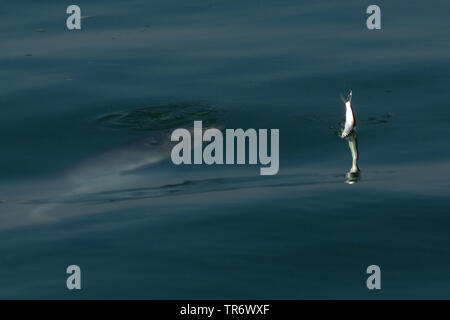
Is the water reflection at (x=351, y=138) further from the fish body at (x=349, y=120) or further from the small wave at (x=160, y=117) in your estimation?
the small wave at (x=160, y=117)

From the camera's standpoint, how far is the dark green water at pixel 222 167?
632cm

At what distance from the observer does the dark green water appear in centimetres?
632

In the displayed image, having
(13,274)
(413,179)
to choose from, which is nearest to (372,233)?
(413,179)

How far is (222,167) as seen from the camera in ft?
27.0

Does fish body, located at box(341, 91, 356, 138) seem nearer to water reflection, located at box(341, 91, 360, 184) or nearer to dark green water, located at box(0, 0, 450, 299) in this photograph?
water reflection, located at box(341, 91, 360, 184)

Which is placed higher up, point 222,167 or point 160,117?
point 160,117

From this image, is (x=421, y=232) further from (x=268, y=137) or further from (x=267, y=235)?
(x=268, y=137)
